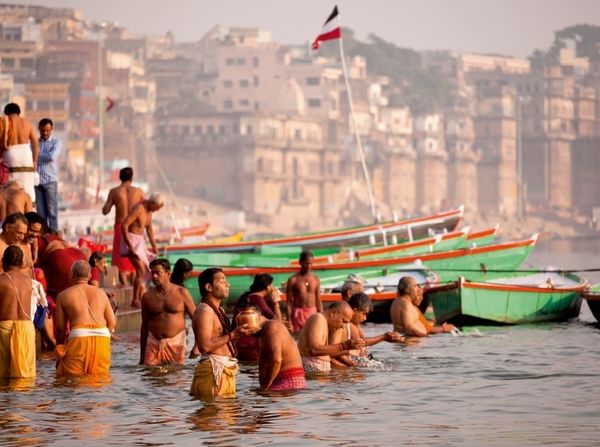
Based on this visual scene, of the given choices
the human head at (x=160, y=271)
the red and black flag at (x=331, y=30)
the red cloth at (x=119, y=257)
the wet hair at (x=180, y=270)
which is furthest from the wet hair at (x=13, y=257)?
the red and black flag at (x=331, y=30)

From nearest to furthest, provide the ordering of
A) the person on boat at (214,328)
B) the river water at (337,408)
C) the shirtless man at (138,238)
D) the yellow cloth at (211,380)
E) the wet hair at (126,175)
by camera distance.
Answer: the river water at (337,408) → the person on boat at (214,328) → the yellow cloth at (211,380) → the shirtless man at (138,238) → the wet hair at (126,175)

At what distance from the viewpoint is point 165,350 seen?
1505 centimetres

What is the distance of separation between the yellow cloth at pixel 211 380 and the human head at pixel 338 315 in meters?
1.57

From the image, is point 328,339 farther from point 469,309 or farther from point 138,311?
point 469,309

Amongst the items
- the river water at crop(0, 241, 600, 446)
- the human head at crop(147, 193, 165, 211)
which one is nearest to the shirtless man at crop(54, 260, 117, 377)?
the river water at crop(0, 241, 600, 446)

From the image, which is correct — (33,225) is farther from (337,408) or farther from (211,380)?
(337,408)

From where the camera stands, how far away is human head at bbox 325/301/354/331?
1440cm

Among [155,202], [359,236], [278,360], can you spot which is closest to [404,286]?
[155,202]

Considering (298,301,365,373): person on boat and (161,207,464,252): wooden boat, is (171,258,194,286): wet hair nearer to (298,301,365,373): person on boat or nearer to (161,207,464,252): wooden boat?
(298,301,365,373): person on boat

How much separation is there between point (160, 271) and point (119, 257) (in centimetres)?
512

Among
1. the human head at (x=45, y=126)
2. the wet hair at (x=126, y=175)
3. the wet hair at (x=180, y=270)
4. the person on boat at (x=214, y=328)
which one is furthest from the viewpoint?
the wet hair at (x=126, y=175)

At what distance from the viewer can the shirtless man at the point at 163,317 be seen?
14617mm

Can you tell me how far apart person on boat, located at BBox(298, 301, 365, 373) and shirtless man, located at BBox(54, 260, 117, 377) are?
66.1 inches

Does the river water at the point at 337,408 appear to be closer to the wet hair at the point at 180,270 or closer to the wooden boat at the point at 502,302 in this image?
the wet hair at the point at 180,270
